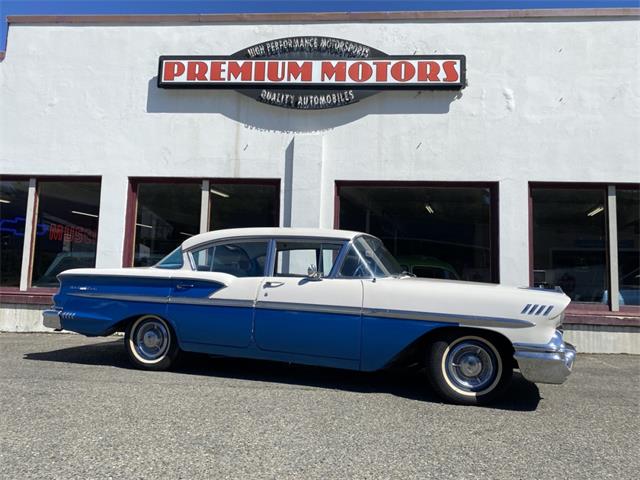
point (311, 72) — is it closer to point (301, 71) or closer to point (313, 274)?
point (301, 71)

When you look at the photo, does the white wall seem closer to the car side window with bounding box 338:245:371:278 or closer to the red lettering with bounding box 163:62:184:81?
the red lettering with bounding box 163:62:184:81

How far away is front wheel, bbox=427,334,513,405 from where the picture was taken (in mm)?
4523

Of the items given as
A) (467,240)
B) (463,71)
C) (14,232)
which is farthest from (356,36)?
(14,232)

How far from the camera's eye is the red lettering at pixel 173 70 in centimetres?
895

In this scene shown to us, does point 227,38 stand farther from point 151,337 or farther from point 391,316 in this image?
point 391,316

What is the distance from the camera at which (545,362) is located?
4.33 meters

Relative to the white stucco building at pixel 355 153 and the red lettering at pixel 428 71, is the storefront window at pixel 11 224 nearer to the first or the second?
the white stucco building at pixel 355 153

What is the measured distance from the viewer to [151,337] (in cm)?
561

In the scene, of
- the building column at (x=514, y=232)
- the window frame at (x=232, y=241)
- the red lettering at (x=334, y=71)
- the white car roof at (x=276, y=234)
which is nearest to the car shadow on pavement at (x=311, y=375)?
the window frame at (x=232, y=241)

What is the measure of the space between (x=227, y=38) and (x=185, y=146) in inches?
82.6

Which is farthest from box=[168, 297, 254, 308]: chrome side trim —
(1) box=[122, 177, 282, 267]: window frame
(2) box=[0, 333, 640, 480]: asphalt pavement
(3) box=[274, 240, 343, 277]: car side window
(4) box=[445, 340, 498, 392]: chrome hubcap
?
(1) box=[122, 177, 282, 267]: window frame

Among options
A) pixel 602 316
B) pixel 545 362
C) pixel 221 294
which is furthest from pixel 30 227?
pixel 602 316

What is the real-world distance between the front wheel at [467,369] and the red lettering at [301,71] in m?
5.62

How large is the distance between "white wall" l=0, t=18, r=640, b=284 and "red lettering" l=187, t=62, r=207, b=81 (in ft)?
0.95
